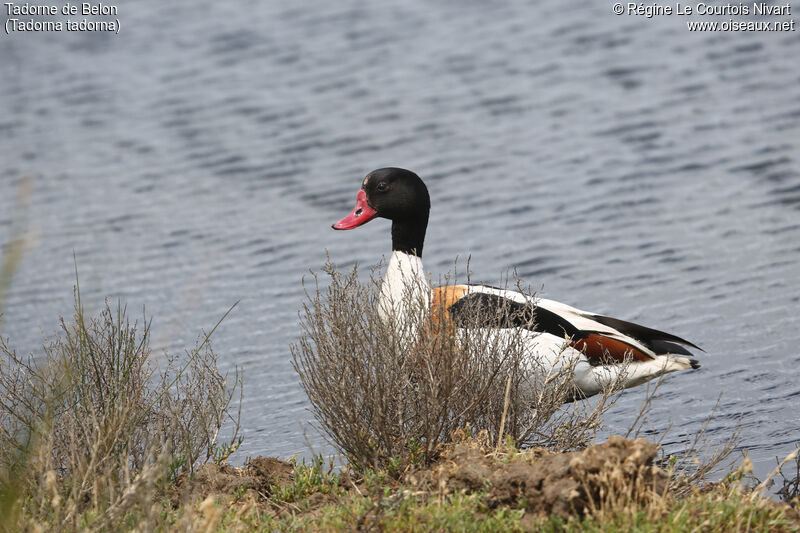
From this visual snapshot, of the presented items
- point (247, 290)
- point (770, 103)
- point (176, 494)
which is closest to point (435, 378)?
point (176, 494)

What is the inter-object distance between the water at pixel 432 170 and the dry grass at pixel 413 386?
106 cm

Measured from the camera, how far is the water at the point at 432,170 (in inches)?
339

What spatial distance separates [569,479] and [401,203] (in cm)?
299

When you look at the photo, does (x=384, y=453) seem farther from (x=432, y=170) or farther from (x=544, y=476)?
(x=432, y=170)

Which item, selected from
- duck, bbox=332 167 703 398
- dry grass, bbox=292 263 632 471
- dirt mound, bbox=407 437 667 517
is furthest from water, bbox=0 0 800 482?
dirt mound, bbox=407 437 667 517

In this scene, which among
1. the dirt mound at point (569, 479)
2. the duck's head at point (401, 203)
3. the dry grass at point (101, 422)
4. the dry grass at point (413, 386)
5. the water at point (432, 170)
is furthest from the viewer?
the water at point (432, 170)

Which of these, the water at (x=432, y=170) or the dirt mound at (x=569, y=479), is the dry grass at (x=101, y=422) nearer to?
the water at (x=432, y=170)

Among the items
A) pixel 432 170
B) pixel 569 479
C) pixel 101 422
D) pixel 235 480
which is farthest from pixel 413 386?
pixel 432 170

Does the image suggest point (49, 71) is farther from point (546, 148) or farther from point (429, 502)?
point (429, 502)

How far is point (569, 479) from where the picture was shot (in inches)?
178

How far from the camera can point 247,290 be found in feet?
33.6

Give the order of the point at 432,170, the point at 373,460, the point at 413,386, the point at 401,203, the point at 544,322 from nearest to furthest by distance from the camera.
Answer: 1. the point at 373,460
2. the point at 413,386
3. the point at 544,322
4. the point at 401,203
5. the point at 432,170

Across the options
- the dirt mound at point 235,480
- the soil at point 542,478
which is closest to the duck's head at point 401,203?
the dirt mound at point 235,480

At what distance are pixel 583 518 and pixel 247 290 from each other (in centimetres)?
614
